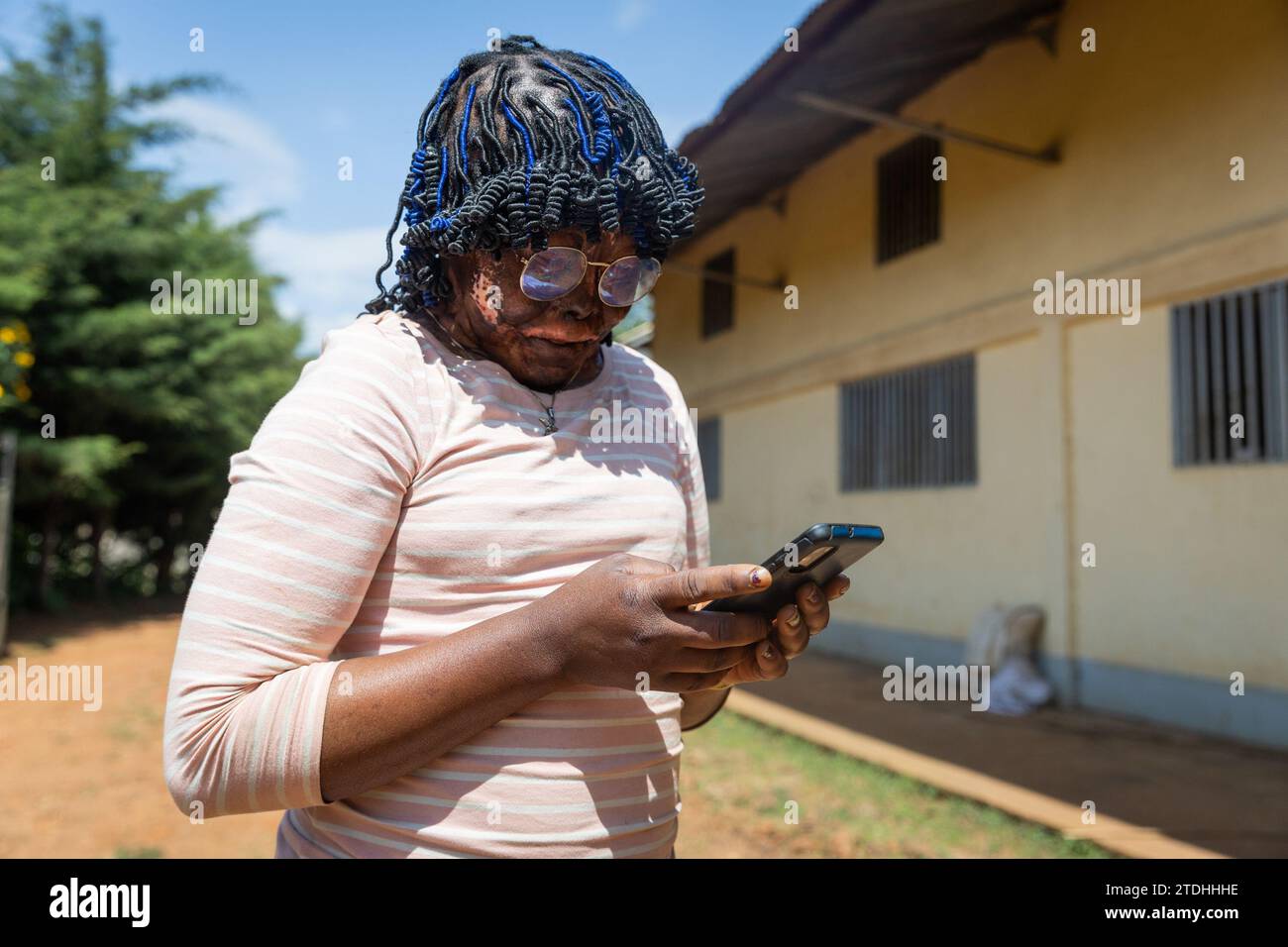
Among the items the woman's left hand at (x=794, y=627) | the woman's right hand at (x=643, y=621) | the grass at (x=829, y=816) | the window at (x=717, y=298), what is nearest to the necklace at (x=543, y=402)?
the woman's right hand at (x=643, y=621)

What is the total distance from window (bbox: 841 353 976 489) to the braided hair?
280 inches

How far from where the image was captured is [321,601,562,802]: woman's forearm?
93cm

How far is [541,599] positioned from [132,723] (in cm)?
662

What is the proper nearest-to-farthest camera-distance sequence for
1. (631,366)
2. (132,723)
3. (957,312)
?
(631,366), (132,723), (957,312)

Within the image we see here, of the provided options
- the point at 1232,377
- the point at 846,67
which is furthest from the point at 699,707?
the point at 846,67

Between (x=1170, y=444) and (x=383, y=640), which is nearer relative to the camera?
(x=383, y=640)

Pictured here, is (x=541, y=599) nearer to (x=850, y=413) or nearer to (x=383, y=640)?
(x=383, y=640)

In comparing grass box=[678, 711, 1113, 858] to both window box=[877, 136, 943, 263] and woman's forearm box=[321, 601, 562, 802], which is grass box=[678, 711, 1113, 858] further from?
window box=[877, 136, 943, 263]

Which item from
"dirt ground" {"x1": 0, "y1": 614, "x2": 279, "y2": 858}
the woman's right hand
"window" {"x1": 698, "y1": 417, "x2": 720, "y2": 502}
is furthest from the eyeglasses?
"window" {"x1": 698, "y1": 417, "x2": 720, "y2": 502}

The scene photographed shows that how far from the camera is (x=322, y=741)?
3.01 feet

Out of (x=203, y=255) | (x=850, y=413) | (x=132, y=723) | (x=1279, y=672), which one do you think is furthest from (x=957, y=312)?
(x=203, y=255)

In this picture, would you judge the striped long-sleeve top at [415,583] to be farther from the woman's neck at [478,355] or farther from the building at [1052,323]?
the building at [1052,323]

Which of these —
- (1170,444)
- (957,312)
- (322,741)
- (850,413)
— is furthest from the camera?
(850,413)

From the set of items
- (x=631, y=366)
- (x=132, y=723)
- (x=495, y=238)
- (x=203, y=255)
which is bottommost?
(x=132, y=723)
